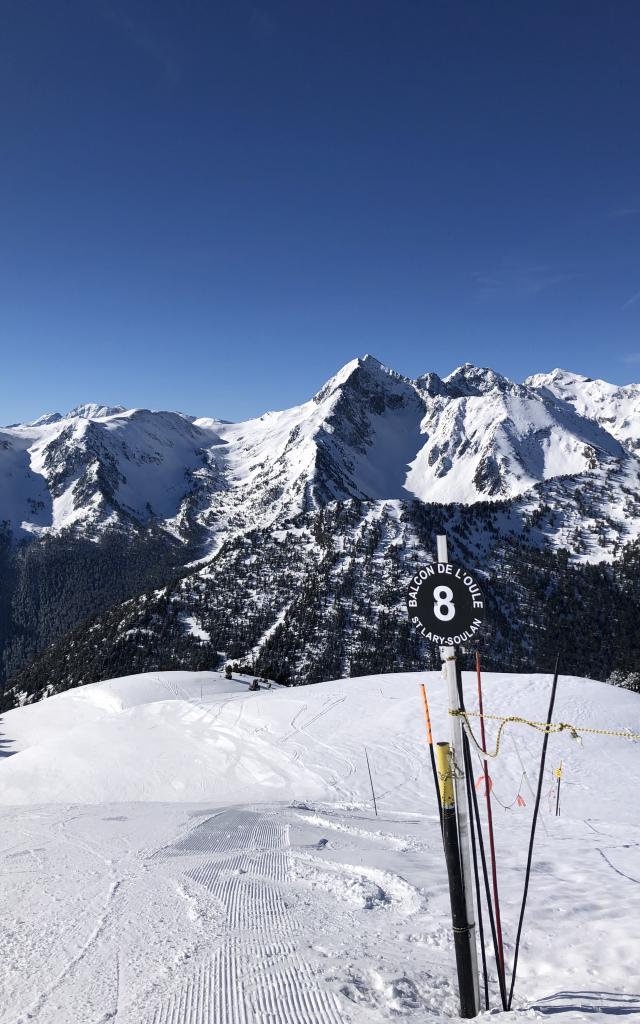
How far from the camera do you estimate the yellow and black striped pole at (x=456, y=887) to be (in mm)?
6625

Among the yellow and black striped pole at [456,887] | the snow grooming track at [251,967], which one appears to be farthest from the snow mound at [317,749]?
the yellow and black striped pole at [456,887]

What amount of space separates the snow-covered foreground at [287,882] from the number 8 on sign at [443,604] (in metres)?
4.75

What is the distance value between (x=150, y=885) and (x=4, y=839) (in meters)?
7.86

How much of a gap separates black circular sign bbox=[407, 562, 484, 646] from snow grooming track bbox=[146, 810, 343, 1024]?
479cm

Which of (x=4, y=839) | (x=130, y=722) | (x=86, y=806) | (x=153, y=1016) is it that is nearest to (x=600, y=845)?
(x=153, y=1016)

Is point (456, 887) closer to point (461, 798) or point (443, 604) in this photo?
point (461, 798)

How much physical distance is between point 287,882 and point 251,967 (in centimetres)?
451

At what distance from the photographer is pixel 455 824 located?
6.76 meters

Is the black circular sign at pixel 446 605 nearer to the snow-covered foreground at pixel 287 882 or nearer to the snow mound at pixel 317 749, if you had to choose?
the snow-covered foreground at pixel 287 882

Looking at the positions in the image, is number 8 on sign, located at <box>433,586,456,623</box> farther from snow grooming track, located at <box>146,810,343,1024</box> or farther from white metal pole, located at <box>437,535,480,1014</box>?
snow grooming track, located at <box>146,810,343,1024</box>

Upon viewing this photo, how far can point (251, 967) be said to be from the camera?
26.7 ft

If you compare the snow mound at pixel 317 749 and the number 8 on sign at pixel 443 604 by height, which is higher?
the number 8 on sign at pixel 443 604

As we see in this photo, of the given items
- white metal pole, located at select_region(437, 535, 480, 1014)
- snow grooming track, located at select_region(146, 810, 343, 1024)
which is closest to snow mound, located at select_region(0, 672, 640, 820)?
snow grooming track, located at select_region(146, 810, 343, 1024)

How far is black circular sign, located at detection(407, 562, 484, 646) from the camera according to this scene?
6.98 meters
